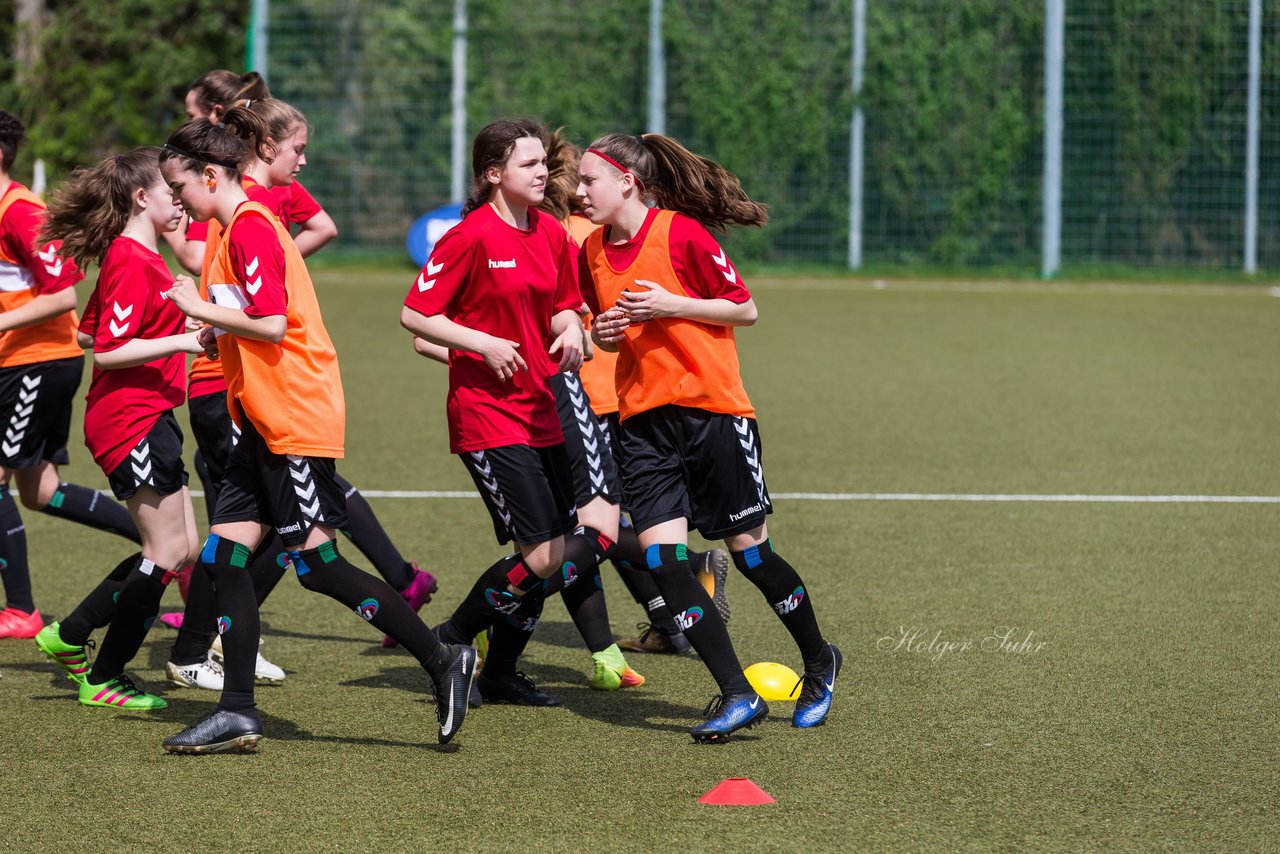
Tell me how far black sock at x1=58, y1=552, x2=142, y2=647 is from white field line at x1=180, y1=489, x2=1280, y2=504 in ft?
10.9

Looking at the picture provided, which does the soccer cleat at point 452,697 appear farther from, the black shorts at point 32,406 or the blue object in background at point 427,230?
the blue object in background at point 427,230

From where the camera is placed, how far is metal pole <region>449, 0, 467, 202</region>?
19.9 m

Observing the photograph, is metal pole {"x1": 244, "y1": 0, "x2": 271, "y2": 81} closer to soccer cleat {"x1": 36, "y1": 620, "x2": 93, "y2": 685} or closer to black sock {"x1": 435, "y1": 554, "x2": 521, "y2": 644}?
soccer cleat {"x1": 36, "y1": 620, "x2": 93, "y2": 685}

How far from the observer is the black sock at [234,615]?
15.1 ft

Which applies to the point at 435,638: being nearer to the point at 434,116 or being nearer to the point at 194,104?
the point at 194,104

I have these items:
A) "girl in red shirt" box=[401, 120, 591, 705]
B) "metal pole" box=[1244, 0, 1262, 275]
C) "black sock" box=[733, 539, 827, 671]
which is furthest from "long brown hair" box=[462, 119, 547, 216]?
"metal pole" box=[1244, 0, 1262, 275]

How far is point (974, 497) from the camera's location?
8578 millimetres

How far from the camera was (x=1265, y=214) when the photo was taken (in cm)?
1952

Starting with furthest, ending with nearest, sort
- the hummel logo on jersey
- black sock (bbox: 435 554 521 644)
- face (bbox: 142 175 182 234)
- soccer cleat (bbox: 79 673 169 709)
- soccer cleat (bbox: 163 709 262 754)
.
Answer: face (bbox: 142 175 182 234) < soccer cleat (bbox: 79 673 169 709) < black sock (bbox: 435 554 521 644) < the hummel logo on jersey < soccer cleat (bbox: 163 709 262 754)

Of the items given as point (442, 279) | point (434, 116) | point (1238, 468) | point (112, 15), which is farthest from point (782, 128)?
point (442, 279)

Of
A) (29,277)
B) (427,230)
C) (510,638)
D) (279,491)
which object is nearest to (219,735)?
(279,491)

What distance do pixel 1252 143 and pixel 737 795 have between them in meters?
17.4

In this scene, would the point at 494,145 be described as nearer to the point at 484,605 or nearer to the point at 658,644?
the point at 484,605

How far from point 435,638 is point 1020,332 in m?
11.1
